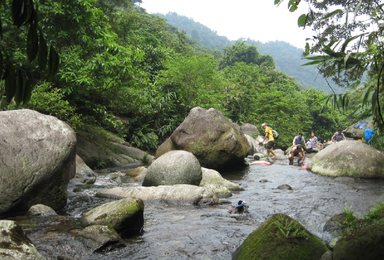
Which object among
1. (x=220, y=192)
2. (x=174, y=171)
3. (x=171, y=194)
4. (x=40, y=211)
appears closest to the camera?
(x=40, y=211)

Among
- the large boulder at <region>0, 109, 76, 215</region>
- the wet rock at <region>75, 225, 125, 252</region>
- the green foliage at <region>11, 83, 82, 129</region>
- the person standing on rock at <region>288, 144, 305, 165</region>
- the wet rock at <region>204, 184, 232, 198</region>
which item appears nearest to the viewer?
the wet rock at <region>75, 225, 125, 252</region>

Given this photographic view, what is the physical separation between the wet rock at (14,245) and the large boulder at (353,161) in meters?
9.57

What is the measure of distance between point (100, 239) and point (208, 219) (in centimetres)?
218

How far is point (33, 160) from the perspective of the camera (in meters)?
5.12

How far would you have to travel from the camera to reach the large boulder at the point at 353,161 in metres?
9.44

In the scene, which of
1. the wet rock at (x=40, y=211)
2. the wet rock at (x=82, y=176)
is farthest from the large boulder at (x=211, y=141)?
the wet rock at (x=40, y=211)

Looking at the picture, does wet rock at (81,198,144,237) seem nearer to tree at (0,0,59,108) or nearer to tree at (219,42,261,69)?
tree at (0,0,59,108)

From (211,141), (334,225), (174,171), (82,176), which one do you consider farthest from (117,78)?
(334,225)

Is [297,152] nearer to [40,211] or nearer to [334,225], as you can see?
[334,225]

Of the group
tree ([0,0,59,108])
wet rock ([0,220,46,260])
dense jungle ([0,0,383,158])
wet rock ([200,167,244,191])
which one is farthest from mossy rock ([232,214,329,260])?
wet rock ([200,167,244,191])

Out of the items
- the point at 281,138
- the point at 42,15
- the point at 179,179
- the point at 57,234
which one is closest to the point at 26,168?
the point at 57,234

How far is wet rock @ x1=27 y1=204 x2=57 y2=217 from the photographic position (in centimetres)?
491

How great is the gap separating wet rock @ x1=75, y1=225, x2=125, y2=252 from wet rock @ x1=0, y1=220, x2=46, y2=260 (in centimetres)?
81

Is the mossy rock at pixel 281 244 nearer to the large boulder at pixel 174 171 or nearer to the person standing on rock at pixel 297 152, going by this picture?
the large boulder at pixel 174 171
